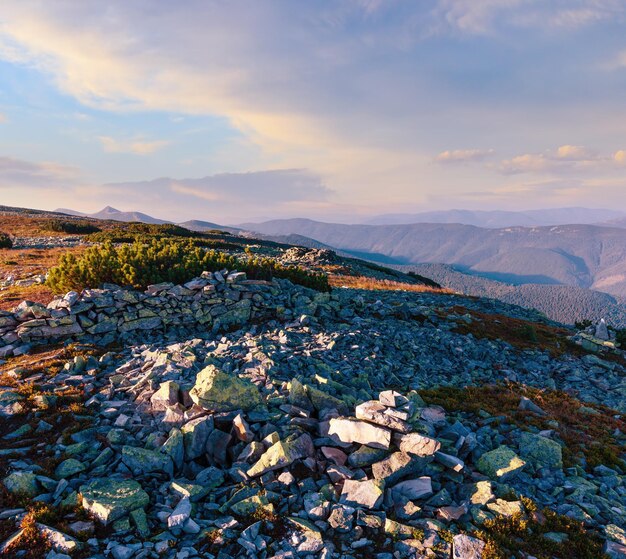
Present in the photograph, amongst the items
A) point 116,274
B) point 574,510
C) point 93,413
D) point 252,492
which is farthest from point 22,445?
point 574,510

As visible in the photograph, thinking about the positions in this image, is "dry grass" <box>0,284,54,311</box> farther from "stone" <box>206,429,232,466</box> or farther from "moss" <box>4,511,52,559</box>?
"moss" <box>4,511,52,559</box>

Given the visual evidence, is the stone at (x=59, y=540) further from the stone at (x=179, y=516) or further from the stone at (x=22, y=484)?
the stone at (x=179, y=516)

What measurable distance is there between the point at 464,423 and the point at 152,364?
29.4 ft

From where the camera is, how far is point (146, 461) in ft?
22.5

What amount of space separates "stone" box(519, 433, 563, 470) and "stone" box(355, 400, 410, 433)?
3201 mm

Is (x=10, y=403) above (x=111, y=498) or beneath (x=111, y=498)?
above

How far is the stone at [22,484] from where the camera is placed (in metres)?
6.01

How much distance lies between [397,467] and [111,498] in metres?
4.81

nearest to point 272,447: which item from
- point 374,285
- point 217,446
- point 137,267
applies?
point 217,446

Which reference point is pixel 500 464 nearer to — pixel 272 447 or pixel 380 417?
pixel 380 417

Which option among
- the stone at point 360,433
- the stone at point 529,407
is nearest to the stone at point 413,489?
the stone at point 360,433

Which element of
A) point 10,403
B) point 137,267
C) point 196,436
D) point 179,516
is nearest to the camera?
point 179,516

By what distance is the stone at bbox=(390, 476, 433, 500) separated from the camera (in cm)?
648

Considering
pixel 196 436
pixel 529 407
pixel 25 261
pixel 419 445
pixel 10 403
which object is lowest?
pixel 529 407
